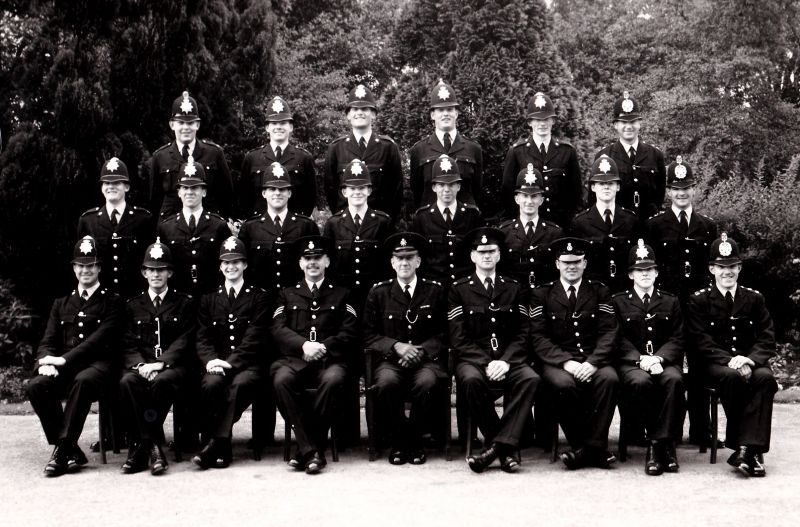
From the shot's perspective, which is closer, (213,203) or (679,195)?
(679,195)

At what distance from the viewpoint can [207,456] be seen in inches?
264

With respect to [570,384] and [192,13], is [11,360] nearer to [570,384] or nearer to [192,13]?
[192,13]

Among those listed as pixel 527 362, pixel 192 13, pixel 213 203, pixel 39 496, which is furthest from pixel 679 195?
pixel 192 13

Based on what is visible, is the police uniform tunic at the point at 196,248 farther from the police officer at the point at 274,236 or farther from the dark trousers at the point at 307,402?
the dark trousers at the point at 307,402

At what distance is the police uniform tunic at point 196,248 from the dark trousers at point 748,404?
4006 mm

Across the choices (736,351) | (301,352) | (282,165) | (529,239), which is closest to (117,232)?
(282,165)

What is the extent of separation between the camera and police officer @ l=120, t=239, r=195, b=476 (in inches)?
267

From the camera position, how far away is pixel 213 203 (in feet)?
27.1

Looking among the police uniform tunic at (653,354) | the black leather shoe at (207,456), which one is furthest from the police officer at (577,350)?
the black leather shoe at (207,456)

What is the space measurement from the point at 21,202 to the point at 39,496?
4.31 meters

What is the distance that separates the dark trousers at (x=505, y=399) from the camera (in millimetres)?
6645

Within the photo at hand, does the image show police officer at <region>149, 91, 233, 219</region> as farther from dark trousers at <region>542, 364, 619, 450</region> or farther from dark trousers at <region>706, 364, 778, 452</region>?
dark trousers at <region>706, 364, 778, 452</region>

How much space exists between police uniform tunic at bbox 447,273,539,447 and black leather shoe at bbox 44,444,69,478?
288cm

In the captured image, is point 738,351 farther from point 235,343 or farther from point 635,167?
point 235,343
